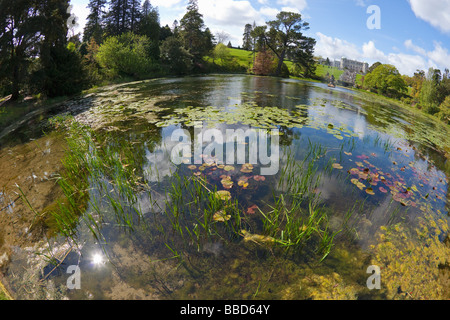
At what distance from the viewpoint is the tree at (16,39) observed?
434 inches

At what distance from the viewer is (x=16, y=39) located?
11.6 metres

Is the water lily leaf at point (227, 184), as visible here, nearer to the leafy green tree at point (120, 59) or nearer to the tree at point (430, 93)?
the leafy green tree at point (120, 59)

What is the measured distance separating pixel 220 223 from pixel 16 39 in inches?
646

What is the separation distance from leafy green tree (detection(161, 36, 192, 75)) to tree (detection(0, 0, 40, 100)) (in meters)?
21.3

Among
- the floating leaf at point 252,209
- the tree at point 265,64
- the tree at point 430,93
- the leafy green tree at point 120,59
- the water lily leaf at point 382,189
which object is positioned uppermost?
the tree at point 265,64

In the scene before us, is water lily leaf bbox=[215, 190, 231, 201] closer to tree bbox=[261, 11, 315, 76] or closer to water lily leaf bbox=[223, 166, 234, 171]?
water lily leaf bbox=[223, 166, 234, 171]

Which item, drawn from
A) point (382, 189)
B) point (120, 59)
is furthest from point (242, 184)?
point (120, 59)

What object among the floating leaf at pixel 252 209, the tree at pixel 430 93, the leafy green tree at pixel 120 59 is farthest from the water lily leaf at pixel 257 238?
the tree at pixel 430 93

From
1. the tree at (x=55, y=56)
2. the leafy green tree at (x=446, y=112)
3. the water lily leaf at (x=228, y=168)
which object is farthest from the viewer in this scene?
the leafy green tree at (x=446, y=112)

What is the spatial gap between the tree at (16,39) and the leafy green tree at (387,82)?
4725cm

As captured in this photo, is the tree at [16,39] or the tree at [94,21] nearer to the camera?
the tree at [16,39]

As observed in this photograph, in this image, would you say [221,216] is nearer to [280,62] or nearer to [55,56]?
[55,56]

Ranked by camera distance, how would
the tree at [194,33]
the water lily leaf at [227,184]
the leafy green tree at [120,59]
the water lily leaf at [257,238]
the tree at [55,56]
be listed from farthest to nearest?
1. the tree at [194,33]
2. the leafy green tree at [120,59]
3. the tree at [55,56]
4. the water lily leaf at [227,184]
5. the water lily leaf at [257,238]
